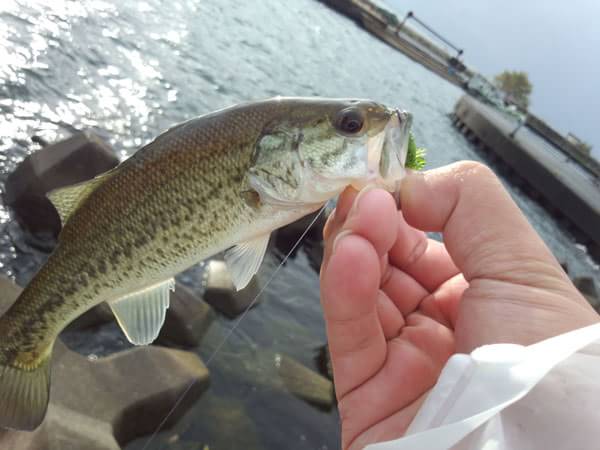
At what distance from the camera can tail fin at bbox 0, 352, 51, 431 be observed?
327 centimetres

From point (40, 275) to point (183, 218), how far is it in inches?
41.1

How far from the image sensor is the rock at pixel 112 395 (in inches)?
178

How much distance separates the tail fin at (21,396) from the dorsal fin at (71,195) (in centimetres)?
106

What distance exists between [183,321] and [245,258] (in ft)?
14.9

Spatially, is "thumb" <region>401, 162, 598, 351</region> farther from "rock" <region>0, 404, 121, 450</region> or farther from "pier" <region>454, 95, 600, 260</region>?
"pier" <region>454, 95, 600, 260</region>

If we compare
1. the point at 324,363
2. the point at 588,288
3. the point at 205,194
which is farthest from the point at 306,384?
the point at 588,288

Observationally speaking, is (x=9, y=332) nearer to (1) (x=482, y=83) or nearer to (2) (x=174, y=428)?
(2) (x=174, y=428)

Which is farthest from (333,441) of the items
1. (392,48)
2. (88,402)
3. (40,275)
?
(392,48)

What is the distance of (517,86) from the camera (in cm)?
10700

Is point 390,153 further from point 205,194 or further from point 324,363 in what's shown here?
point 324,363

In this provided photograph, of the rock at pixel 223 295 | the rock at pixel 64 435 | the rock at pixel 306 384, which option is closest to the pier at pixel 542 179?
the rock at pixel 306 384

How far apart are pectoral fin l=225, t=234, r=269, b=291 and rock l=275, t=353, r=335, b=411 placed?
187 inches

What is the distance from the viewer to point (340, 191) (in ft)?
8.94

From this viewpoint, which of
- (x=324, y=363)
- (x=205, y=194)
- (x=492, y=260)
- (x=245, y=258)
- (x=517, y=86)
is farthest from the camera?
(x=517, y=86)
